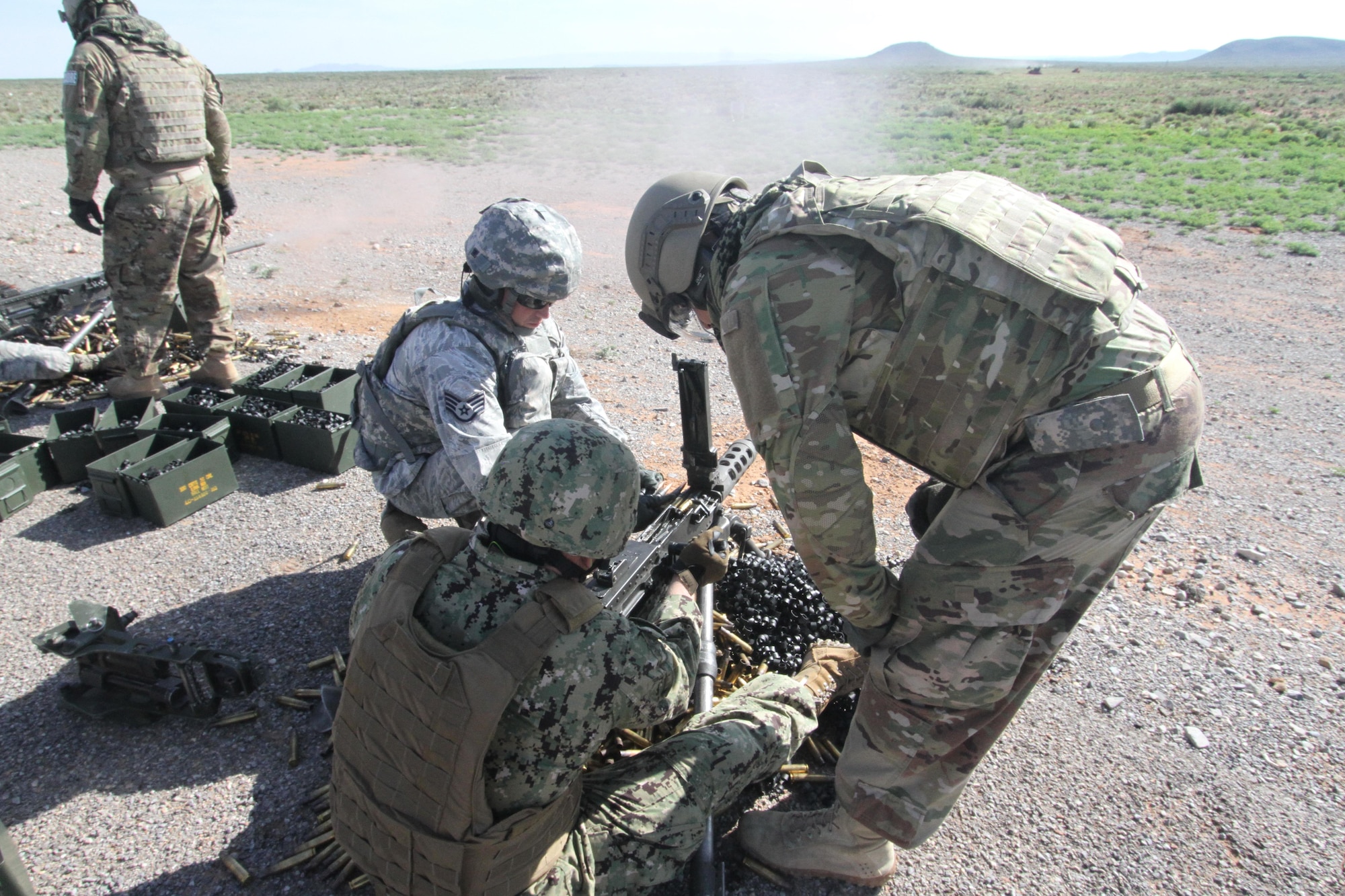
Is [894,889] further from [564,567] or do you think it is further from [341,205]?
[341,205]

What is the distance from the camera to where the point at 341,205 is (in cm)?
1762

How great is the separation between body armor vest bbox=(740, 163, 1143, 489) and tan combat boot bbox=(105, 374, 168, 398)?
6.65 metres

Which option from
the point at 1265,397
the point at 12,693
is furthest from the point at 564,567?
the point at 1265,397

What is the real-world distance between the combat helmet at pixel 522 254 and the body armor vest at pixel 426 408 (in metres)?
0.27

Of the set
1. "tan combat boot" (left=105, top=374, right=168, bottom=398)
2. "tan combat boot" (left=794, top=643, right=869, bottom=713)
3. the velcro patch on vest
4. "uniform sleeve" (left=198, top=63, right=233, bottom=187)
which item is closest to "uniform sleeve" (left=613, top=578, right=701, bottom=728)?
"tan combat boot" (left=794, top=643, right=869, bottom=713)

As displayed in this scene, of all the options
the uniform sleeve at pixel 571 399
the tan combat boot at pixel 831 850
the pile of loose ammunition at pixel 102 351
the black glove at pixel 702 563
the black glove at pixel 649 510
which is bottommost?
the tan combat boot at pixel 831 850

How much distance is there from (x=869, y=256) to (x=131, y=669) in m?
3.88

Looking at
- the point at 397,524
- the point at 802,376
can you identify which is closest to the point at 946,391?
the point at 802,376

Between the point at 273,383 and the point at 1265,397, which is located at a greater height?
the point at 273,383

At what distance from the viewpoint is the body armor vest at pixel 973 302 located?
7.97 feet

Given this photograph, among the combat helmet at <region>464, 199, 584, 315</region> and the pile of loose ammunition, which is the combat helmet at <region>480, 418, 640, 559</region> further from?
the pile of loose ammunition

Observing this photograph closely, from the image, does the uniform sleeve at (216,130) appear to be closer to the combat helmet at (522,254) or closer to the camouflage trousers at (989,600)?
the combat helmet at (522,254)

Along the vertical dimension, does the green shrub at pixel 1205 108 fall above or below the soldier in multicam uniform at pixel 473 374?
above

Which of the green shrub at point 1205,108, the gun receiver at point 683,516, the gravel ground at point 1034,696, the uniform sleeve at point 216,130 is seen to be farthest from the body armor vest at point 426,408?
the green shrub at point 1205,108
